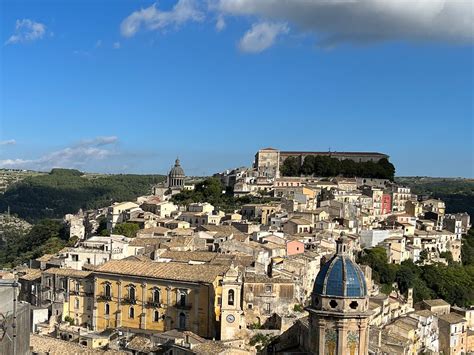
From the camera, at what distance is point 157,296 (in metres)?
34.3

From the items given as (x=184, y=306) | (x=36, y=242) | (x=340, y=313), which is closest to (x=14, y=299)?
(x=340, y=313)

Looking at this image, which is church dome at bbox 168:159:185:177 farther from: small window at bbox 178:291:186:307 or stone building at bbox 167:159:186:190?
small window at bbox 178:291:186:307

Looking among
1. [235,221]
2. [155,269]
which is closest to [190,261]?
[155,269]

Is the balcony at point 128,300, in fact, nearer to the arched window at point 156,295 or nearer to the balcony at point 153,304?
the balcony at point 153,304

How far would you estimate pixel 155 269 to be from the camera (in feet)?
116

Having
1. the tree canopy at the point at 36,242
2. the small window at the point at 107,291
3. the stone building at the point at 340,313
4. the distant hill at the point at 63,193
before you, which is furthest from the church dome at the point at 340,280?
the distant hill at the point at 63,193

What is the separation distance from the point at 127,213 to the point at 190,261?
2826 centimetres

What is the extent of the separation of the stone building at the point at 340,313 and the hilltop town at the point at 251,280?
0.13ft

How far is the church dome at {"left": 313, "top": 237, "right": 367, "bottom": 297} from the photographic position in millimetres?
20844

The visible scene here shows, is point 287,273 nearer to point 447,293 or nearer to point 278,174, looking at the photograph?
point 447,293

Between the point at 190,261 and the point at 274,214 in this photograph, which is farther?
the point at 274,214

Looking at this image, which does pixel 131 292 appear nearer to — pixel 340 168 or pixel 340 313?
pixel 340 313

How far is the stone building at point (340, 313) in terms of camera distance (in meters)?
20.6

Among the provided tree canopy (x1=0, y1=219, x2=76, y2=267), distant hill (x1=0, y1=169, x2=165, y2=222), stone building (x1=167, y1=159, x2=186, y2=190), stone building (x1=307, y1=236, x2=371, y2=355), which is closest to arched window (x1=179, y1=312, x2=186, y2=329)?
stone building (x1=307, y1=236, x2=371, y2=355)
